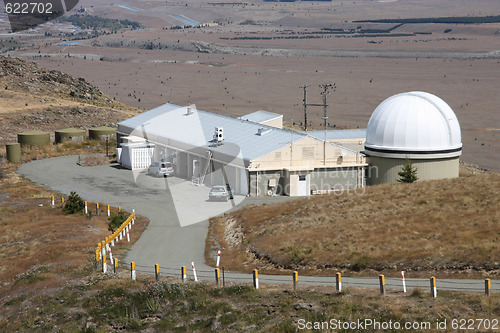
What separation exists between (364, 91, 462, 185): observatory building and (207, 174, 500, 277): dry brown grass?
8844 millimetres

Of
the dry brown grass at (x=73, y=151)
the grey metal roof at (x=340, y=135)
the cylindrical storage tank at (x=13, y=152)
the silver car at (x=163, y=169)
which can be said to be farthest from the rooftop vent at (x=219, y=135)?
the cylindrical storage tank at (x=13, y=152)

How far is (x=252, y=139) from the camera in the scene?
56.4m

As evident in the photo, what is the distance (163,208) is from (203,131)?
1518 cm

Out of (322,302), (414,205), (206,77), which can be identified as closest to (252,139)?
(414,205)

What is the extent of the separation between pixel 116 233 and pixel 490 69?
136707mm

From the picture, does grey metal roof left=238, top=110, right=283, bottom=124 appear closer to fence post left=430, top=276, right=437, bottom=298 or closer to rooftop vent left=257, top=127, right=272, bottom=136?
rooftop vent left=257, top=127, right=272, bottom=136

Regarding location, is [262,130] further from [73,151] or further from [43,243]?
[73,151]

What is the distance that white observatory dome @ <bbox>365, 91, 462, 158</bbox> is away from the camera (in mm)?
53094

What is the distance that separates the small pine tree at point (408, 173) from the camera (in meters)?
50.5

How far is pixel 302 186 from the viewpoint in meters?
52.5

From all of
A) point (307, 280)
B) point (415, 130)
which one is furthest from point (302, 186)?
point (307, 280)

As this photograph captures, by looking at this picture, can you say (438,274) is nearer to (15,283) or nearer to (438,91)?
(15,283)

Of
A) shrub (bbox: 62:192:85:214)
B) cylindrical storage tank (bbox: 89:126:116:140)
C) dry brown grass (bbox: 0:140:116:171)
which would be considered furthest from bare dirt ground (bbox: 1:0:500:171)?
shrub (bbox: 62:192:85:214)

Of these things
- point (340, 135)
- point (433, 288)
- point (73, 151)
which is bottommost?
point (73, 151)
